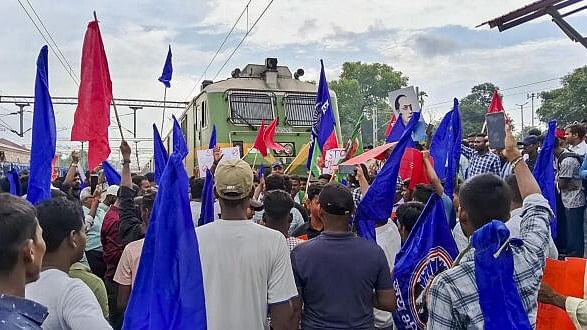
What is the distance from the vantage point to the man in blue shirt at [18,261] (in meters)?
1.73

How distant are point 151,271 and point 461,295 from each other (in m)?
1.41

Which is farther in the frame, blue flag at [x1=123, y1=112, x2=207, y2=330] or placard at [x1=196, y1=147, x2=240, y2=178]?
placard at [x1=196, y1=147, x2=240, y2=178]

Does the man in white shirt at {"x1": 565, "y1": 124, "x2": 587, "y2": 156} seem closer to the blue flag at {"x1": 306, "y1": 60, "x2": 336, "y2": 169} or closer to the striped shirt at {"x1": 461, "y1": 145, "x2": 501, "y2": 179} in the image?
the striped shirt at {"x1": 461, "y1": 145, "x2": 501, "y2": 179}

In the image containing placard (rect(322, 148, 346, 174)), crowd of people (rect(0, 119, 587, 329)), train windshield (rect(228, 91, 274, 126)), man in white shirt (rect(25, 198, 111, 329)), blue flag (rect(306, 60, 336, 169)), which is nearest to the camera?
crowd of people (rect(0, 119, 587, 329))

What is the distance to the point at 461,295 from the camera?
2377 millimetres

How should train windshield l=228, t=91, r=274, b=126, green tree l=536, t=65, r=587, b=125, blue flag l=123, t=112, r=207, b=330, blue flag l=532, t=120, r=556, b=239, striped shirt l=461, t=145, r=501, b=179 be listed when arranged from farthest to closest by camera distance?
green tree l=536, t=65, r=587, b=125
train windshield l=228, t=91, r=274, b=126
striped shirt l=461, t=145, r=501, b=179
blue flag l=532, t=120, r=556, b=239
blue flag l=123, t=112, r=207, b=330

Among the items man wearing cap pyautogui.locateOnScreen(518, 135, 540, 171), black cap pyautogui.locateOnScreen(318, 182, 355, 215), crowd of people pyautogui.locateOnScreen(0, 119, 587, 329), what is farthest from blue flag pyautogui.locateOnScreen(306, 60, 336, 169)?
black cap pyautogui.locateOnScreen(318, 182, 355, 215)

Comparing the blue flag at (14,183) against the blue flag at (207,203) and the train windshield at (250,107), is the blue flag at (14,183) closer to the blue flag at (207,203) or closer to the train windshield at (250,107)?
the blue flag at (207,203)

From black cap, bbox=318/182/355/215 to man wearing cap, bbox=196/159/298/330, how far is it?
380 mm

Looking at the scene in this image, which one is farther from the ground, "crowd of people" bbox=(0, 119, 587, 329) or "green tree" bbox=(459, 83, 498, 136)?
"green tree" bbox=(459, 83, 498, 136)

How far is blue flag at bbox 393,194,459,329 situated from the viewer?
3.39 m

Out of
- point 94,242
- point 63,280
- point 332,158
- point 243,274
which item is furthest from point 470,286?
point 332,158

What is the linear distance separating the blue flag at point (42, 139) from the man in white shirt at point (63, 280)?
5.28 feet

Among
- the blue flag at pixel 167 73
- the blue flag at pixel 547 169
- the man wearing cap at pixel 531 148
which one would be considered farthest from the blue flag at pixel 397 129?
the blue flag at pixel 167 73
